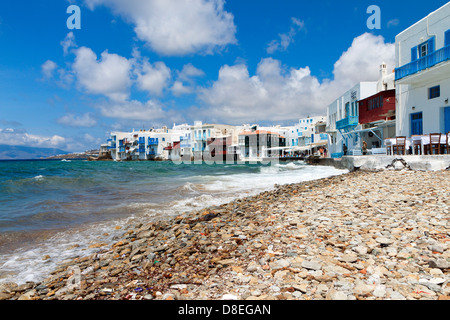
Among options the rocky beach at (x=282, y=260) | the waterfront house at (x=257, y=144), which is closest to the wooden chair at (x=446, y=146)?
the rocky beach at (x=282, y=260)

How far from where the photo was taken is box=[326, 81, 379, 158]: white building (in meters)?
26.5

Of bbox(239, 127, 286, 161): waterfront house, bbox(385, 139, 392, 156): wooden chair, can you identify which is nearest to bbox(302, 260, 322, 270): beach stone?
bbox(385, 139, 392, 156): wooden chair

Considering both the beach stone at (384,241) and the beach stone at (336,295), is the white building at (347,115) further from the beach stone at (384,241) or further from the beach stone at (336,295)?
the beach stone at (336,295)

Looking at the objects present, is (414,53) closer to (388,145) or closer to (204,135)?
(388,145)

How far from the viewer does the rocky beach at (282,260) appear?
259 cm

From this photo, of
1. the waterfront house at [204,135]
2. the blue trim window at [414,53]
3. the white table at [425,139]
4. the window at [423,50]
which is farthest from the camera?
the waterfront house at [204,135]

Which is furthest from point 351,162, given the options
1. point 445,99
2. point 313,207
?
point 313,207

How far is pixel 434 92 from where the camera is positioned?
51.6 feet

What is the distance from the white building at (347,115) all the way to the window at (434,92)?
34.3 feet

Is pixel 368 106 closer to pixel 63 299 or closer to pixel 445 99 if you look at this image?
pixel 445 99

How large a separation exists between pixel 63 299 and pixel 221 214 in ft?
13.7

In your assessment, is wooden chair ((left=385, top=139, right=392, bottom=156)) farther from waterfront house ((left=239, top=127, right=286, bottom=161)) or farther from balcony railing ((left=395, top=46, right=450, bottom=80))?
waterfront house ((left=239, top=127, right=286, bottom=161))

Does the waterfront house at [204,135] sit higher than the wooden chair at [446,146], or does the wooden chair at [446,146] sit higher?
the waterfront house at [204,135]
